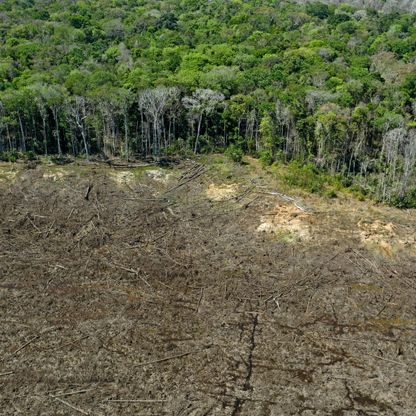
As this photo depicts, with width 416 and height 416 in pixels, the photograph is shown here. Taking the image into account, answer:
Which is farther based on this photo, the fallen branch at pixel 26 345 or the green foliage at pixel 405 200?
the green foliage at pixel 405 200

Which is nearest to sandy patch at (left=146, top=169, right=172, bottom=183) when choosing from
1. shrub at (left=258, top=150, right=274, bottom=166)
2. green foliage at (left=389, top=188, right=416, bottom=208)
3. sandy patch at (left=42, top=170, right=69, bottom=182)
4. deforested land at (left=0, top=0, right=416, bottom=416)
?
deforested land at (left=0, top=0, right=416, bottom=416)

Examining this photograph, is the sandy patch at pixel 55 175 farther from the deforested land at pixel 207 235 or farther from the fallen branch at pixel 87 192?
the fallen branch at pixel 87 192

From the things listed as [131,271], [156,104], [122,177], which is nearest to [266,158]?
[156,104]

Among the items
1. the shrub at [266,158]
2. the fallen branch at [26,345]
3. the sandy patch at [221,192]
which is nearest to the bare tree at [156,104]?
the sandy patch at [221,192]

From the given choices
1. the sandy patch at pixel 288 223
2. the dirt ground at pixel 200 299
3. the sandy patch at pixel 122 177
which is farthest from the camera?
the sandy patch at pixel 122 177

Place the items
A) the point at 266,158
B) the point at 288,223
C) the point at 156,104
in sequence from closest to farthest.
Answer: the point at 288,223 < the point at 266,158 < the point at 156,104

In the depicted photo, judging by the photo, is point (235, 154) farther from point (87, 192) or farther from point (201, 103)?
point (87, 192)
